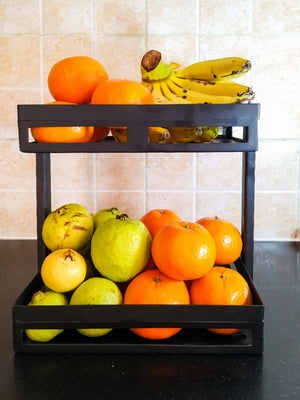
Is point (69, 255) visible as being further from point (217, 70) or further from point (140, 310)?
point (217, 70)

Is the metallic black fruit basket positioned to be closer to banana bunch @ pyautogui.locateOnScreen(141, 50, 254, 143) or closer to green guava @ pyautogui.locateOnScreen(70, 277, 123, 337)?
green guava @ pyautogui.locateOnScreen(70, 277, 123, 337)

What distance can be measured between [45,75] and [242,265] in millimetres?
785

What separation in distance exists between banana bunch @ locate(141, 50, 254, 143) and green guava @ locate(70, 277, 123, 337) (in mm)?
314

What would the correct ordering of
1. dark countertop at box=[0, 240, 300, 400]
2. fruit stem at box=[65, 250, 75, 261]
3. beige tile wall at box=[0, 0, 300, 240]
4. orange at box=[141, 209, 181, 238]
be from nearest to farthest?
dark countertop at box=[0, 240, 300, 400] → fruit stem at box=[65, 250, 75, 261] → orange at box=[141, 209, 181, 238] → beige tile wall at box=[0, 0, 300, 240]

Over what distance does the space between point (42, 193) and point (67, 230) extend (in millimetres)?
81

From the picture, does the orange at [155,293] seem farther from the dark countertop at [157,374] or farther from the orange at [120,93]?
the orange at [120,93]

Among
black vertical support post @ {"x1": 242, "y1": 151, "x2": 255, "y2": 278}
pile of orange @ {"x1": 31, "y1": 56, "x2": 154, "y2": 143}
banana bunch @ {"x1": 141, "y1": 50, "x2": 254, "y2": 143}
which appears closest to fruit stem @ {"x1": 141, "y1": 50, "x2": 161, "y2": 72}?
banana bunch @ {"x1": 141, "y1": 50, "x2": 254, "y2": 143}

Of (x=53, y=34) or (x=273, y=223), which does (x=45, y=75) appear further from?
(x=273, y=223)

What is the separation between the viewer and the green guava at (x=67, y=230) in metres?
0.77

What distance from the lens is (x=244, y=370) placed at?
0.67 meters

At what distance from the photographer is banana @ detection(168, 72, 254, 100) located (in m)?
0.86

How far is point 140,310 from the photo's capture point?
68 centimetres

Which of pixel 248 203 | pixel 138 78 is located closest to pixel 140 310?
pixel 248 203

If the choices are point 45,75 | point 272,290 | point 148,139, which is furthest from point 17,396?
point 45,75
